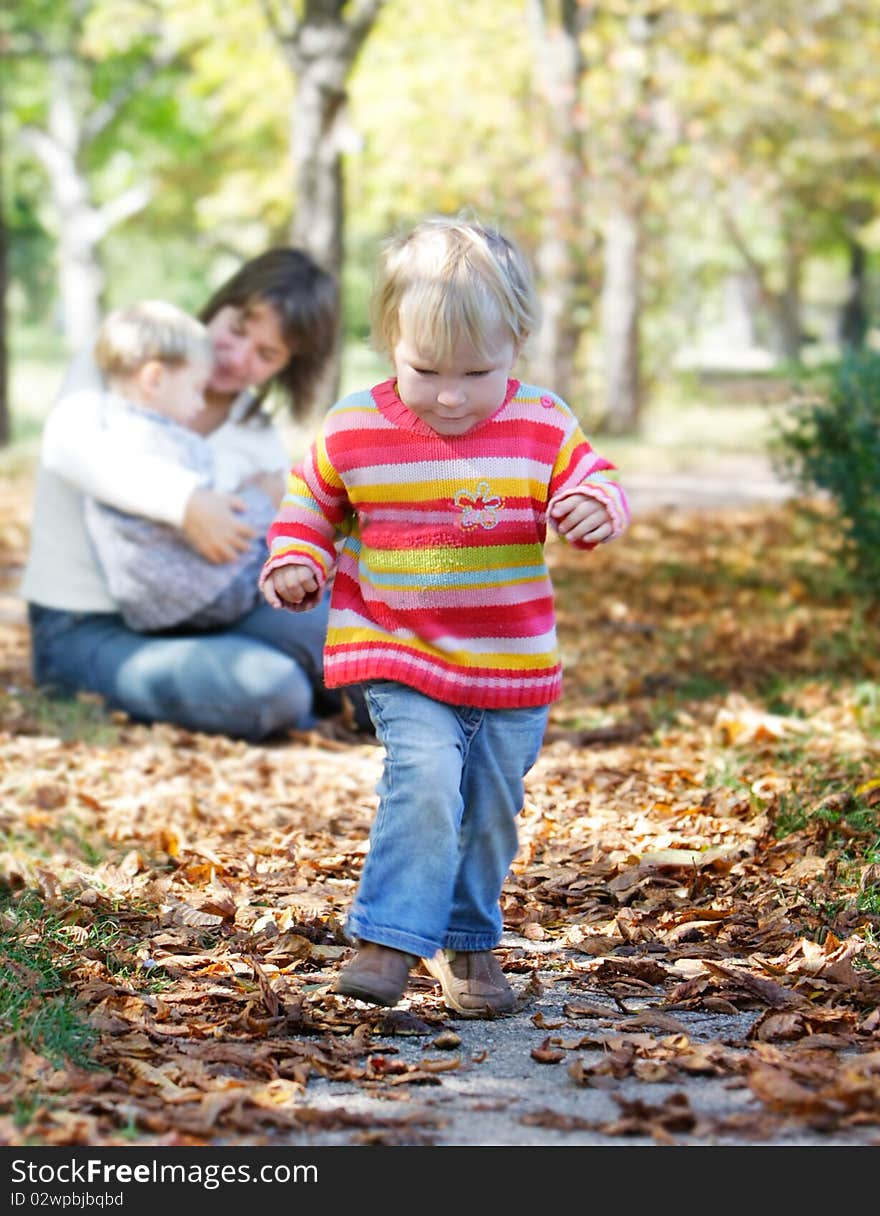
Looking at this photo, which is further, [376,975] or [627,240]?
[627,240]

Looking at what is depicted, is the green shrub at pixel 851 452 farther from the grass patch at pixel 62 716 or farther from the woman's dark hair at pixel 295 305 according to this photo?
the grass patch at pixel 62 716

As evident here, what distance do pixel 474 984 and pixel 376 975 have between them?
335 mm

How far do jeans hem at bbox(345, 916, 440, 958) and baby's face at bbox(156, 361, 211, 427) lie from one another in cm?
325

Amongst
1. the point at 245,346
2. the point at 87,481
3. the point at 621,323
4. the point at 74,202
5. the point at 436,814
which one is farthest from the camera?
the point at 74,202

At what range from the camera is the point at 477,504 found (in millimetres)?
3311

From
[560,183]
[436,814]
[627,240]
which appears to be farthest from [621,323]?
[436,814]

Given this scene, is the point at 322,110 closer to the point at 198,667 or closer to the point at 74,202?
the point at 198,667

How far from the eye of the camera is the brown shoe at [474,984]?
11.3 ft

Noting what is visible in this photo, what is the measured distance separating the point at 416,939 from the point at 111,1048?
61 centimetres

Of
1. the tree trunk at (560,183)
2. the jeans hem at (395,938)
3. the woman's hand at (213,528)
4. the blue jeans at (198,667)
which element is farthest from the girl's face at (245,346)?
the tree trunk at (560,183)

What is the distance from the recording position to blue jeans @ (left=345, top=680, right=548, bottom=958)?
10.7ft

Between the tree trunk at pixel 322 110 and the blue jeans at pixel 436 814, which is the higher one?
the tree trunk at pixel 322 110

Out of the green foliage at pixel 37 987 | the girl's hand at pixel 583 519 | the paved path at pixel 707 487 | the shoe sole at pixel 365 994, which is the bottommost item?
the green foliage at pixel 37 987

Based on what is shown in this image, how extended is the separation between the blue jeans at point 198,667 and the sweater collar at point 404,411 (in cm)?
281
